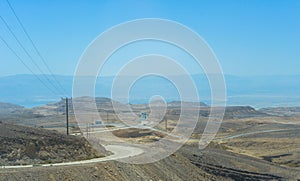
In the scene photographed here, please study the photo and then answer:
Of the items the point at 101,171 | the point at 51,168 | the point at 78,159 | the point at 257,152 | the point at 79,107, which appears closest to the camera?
the point at 51,168

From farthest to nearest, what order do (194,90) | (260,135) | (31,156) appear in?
(260,135)
(194,90)
(31,156)

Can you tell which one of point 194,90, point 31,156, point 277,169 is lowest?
point 277,169

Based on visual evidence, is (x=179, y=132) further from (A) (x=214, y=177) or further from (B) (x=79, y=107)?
(A) (x=214, y=177)

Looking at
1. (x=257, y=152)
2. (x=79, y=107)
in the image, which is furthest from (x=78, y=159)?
(x=79, y=107)

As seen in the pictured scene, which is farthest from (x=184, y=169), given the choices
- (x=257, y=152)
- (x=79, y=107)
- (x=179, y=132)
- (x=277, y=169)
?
(x=79, y=107)

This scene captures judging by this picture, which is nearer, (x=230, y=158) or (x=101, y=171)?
(x=101, y=171)

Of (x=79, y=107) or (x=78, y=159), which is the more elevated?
(x=79, y=107)

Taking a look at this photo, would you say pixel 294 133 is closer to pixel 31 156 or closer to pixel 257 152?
pixel 257 152
